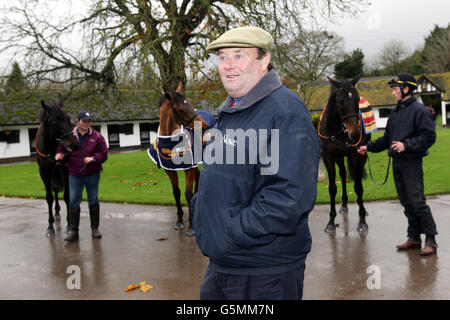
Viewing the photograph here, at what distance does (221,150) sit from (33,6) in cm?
1695

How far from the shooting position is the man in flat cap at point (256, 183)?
6.86ft

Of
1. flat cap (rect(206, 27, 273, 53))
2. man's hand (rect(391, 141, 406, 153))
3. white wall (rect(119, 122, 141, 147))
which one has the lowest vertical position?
white wall (rect(119, 122, 141, 147))

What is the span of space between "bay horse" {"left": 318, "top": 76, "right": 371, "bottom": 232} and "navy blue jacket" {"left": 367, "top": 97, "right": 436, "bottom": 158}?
818mm

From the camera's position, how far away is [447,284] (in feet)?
14.6

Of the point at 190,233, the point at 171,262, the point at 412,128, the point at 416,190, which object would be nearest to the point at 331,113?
the point at 412,128

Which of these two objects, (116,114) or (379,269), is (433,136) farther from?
(116,114)

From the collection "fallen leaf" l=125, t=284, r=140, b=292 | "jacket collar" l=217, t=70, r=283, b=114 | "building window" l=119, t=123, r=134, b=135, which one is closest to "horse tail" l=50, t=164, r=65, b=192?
"fallen leaf" l=125, t=284, r=140, b=292

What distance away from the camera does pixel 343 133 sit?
24.1ft

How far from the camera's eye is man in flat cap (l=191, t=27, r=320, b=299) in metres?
2.09

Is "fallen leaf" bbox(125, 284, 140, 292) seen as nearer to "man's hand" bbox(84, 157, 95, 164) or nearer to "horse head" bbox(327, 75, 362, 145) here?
"man's hand" bbox(84, 157, 95, 164)

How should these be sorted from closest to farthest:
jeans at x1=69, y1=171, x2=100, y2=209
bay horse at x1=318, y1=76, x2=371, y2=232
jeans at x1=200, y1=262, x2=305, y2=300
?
jeans at x1=200, y1=262, x2=305, y2=300, bay horse at x1=318, y1=76, x2=371, y2=232, jeans at x1=69, y1=171, x2=100, y2=209

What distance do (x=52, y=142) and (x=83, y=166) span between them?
1.06 metres
